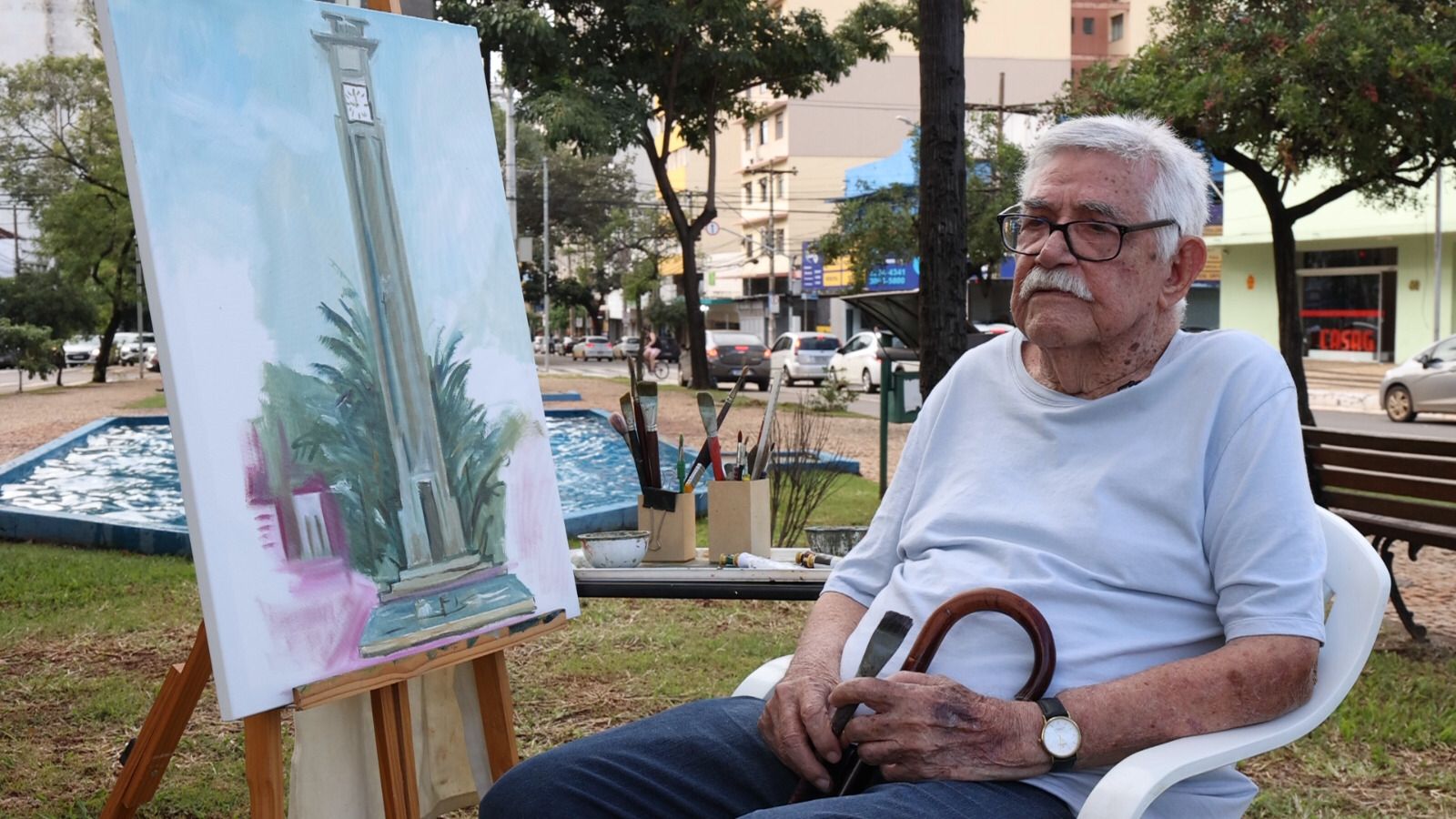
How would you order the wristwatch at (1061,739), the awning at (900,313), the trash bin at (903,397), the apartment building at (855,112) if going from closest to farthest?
the wristwatch at (1061,739) < the awning at (900,313) < the trash bin at (903,397) < the apartment building at (855,112)

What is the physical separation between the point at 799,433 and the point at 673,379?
25.9m

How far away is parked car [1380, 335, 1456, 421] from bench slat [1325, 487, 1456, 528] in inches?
456

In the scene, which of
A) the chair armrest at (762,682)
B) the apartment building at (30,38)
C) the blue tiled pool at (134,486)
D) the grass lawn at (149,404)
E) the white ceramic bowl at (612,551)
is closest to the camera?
the chair armrest at (762,682)

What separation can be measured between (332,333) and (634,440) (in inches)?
40.2

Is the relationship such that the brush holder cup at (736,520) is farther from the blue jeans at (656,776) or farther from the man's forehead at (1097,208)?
the man's forehead at (1097,208)

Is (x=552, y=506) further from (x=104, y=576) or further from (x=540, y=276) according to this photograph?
(x=540, y=276)

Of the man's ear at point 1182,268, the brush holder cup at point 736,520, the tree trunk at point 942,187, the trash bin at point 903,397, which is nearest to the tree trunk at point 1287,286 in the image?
the trash bin at point 903,397

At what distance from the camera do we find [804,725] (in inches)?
Result: 74.5

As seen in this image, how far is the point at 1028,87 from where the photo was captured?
47.5m

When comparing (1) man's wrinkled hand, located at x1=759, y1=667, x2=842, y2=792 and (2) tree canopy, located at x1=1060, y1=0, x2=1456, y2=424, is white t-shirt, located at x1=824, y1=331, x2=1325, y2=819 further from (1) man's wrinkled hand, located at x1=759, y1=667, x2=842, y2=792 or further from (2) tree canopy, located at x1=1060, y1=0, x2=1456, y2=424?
(2) tree canopy, located at x1=1060, y1=0, x2=1456, y2=424

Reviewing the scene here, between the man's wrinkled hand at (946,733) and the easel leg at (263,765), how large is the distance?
3.09ft

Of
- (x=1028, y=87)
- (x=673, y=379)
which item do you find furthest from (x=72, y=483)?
(x=1028, y=87)

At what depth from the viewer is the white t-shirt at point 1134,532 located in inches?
66.9

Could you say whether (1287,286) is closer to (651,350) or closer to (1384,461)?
(1384,461)
